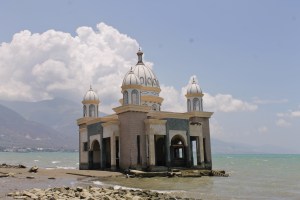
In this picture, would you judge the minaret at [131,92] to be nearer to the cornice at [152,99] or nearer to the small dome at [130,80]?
the small dome at [130,80]

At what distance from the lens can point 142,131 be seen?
4594 centimetres

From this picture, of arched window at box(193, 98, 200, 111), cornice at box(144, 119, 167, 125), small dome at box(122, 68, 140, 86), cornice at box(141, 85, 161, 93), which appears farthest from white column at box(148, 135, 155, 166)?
arched window at box(193, 98, 200, 111)

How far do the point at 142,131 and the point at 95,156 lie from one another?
38.3 feet

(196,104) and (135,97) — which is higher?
(196,104)

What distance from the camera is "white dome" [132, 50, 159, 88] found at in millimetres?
53844

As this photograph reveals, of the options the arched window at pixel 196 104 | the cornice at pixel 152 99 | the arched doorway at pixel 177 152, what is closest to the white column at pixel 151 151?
Answer: the arched doorway at pixel 177 152

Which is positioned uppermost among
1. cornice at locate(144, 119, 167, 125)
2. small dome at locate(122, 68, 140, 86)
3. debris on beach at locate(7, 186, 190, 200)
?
small dome at locate(122, 68, 140, 86)

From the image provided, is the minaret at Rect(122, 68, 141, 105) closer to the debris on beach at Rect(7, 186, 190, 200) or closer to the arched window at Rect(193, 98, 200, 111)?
the arched window at Rect(193, 98, 200, 111)

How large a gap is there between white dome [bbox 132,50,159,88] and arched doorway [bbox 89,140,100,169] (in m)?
9.75

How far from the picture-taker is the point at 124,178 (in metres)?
40.4

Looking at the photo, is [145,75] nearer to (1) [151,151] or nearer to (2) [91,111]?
(2) [91,111]

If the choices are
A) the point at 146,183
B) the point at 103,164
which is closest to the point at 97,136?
the point at 103,164

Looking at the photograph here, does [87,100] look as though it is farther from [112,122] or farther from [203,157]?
[203,157]

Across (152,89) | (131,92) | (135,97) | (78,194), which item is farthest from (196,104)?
(78,194)
